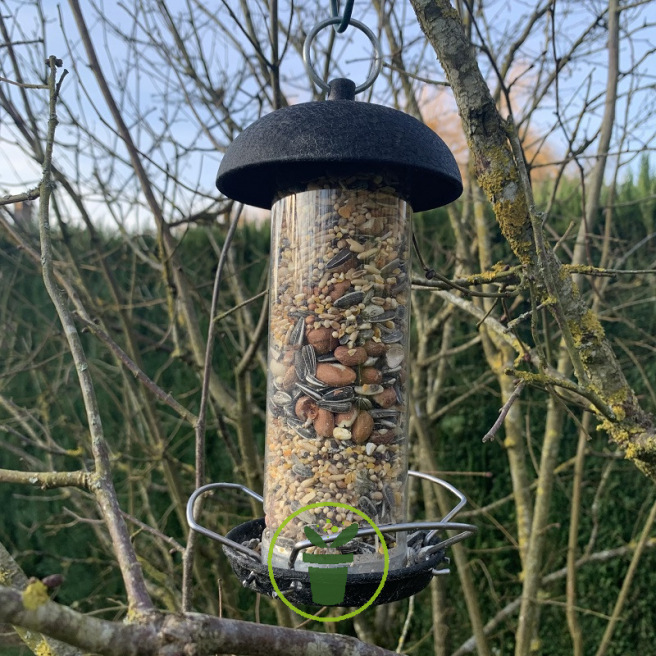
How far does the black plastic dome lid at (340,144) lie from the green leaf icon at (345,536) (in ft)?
2.42

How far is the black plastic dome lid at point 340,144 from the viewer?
52.7 inches

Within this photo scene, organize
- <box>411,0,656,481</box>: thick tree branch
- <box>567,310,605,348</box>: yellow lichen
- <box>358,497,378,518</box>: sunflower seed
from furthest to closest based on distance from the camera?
<box>358,497,378,518</box>: sunflower seed, <box>567,310,605,348</box>: yellow lichen, <box>411,0,656,481</box>: thick tree branch

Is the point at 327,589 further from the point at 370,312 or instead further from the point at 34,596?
the point at 34,596

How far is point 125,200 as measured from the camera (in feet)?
12.1

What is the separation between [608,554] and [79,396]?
11.1 ft

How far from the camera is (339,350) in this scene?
157cm

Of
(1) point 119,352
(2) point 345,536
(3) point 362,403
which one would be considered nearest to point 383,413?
(3) point 362,403

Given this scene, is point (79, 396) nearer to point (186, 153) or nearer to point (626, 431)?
point (186, 153)

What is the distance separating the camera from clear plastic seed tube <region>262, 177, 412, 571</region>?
1.57m

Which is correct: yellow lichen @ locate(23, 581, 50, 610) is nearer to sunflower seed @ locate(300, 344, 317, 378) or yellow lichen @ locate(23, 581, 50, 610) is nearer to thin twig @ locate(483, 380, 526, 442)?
thin twig @ locate(483, 380, 526, 442)

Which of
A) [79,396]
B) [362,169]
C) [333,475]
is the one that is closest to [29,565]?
[79,396]

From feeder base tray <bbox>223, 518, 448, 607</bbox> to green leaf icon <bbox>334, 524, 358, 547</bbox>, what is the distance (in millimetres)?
66

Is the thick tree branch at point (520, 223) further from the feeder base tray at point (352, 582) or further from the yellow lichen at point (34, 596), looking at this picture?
the yellow lichen at point (34, 596)

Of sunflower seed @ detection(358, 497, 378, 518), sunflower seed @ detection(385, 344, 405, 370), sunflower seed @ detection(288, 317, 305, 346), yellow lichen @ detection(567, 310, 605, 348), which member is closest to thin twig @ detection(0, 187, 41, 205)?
sunflower seed @ detection(288, 317, 305, 346)
